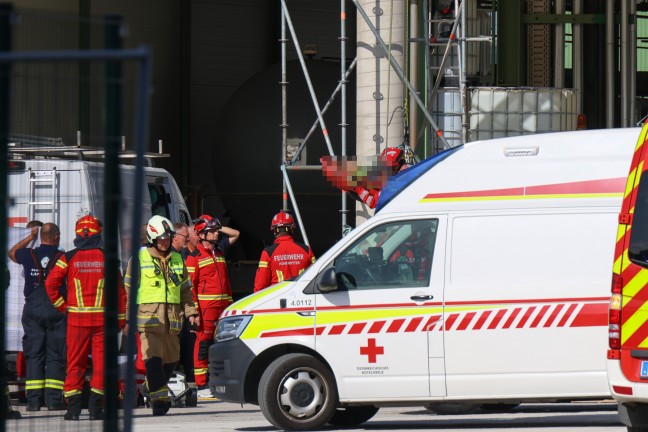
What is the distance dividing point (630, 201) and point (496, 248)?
1975mm

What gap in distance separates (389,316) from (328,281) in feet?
1.82

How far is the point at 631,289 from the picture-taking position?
8258mm

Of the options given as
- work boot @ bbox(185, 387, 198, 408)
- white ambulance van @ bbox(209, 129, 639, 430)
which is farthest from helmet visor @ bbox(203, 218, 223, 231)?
white ambulance van @ bbox(209, 129, 639, 430)

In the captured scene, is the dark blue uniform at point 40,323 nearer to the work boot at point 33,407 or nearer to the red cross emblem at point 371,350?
the red cross emblem at point 371,350

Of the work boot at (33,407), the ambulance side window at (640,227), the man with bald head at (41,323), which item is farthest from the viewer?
the man with bald head at (41,323)

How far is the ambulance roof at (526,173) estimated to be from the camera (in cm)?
1033

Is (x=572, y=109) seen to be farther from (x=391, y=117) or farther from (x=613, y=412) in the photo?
(x=613, y=412)

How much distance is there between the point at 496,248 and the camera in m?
10.3

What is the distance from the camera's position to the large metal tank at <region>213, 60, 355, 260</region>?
2242 centimetres

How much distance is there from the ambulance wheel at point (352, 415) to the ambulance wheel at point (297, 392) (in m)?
0.71

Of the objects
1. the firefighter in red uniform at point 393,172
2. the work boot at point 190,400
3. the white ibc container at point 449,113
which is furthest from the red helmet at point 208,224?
the white ibc container at point 449,113

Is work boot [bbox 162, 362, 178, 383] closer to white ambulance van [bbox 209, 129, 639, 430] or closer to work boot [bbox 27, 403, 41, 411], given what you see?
white ambulance van [bbox 209, 129, 639, 430]

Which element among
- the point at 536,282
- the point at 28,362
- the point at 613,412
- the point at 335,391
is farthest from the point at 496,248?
the point at 28,362

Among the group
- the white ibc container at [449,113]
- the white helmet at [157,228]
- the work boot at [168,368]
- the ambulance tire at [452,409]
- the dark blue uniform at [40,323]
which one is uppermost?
the white ibc container at [449,113]
